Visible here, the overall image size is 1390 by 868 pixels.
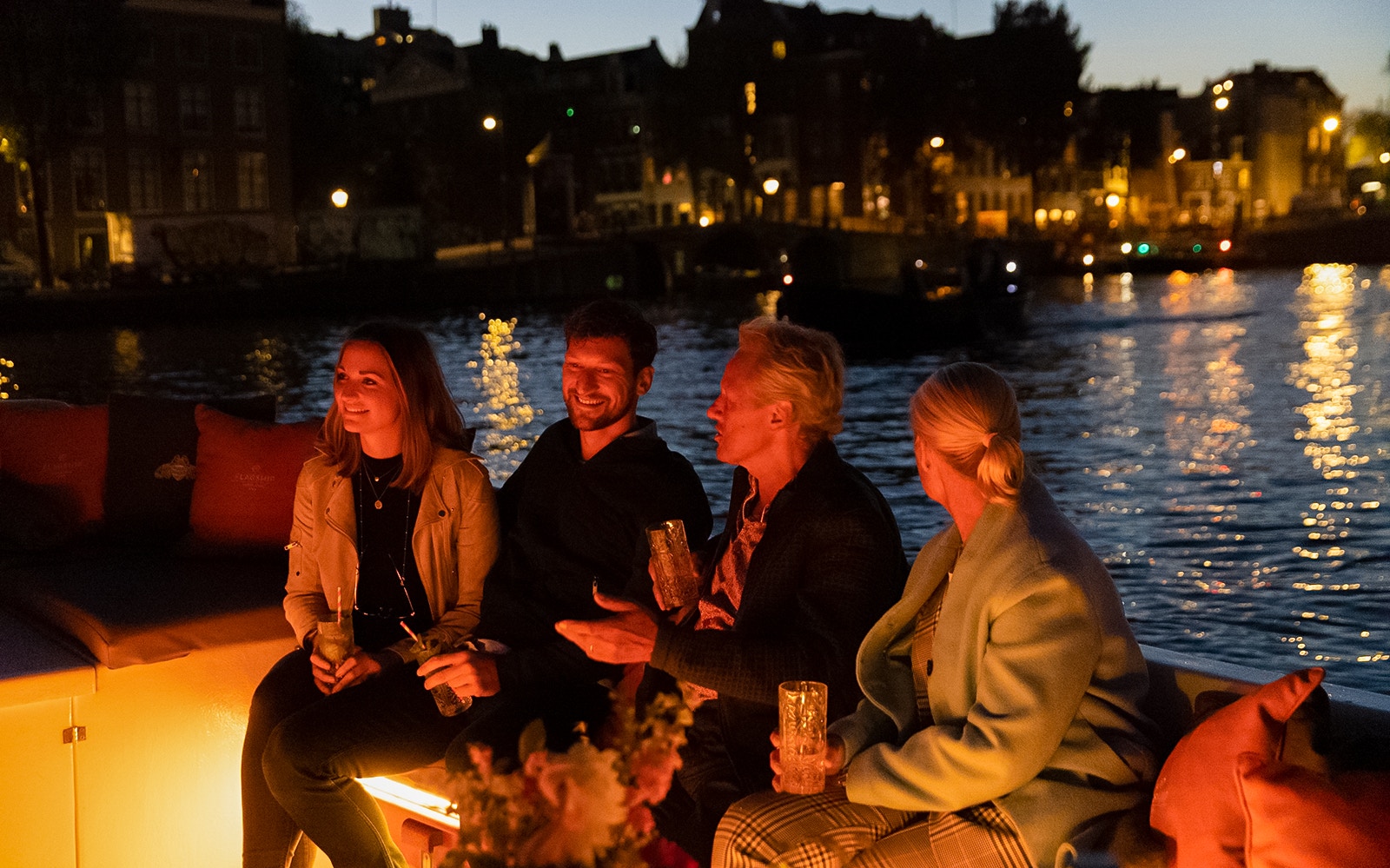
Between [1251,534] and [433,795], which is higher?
[433,795]

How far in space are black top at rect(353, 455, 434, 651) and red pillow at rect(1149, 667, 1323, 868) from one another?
66.8 inches

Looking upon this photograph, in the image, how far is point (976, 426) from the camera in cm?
225

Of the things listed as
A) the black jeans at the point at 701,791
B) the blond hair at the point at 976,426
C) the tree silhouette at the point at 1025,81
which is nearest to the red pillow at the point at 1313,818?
the blond hair at the point at 976,426

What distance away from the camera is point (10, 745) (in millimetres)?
3191

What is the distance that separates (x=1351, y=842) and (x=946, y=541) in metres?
0.77

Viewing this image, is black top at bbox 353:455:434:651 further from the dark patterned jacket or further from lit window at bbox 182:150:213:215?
lit window at bbox 182:150:213:215

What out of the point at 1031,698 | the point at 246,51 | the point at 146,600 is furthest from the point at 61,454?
the point at 246,51

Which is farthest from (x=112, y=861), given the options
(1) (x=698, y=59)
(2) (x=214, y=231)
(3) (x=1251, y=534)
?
(1) (x=698, y=59)

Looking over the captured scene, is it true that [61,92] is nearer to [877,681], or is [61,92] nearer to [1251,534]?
[1251,534]

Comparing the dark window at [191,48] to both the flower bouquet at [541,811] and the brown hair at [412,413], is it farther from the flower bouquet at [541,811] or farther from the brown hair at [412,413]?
the flower bouquet at [541,811]

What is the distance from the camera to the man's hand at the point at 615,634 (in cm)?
254

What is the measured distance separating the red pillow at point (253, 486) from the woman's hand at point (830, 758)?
86.0 inches

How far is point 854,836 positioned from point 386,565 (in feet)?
4.42

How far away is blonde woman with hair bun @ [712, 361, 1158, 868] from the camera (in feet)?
6.97
